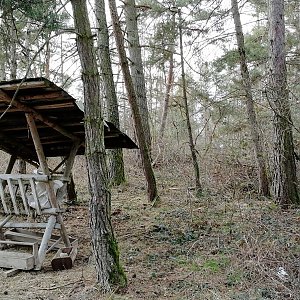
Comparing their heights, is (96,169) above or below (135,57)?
below

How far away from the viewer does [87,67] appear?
185 inches

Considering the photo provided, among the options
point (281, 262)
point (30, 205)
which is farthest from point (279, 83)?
point (30, 205)

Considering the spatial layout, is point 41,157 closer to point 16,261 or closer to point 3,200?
point 3,200

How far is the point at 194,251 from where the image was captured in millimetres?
6051

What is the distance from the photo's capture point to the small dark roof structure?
5016 mm

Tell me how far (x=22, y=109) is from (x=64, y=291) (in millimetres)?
2581

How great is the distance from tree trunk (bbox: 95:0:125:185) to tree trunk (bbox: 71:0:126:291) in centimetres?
545

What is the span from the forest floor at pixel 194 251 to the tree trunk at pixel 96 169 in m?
0.28

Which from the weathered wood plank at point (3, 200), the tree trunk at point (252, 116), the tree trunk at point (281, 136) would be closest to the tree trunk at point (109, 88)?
the tree trunk at point (252, 116)

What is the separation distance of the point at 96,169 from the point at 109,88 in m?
6.73

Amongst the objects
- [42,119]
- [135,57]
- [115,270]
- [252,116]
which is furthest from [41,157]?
[135,57]

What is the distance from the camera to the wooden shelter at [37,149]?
530 centimetres

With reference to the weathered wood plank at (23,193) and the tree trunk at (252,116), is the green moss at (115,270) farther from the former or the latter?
the tree trunk at (252,116)

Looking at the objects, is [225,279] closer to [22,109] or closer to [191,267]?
[191,267]
